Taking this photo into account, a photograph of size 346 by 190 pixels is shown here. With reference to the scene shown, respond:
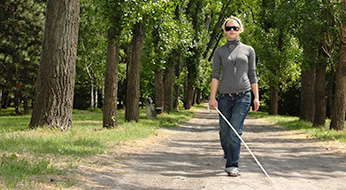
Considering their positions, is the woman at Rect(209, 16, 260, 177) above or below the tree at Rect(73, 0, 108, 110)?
below

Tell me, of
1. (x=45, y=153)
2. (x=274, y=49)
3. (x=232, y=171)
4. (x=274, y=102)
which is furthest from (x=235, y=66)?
(x=274, y=102)

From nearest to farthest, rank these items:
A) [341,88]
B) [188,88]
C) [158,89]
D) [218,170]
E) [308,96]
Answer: [218,170] < [341,88] < [308,96] < [158,89] < [188,88]

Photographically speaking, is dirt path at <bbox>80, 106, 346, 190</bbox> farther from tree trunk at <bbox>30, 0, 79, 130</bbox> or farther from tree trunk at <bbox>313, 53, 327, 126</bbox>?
tree trunk at <bbox>313, 53, 327, 126</bbox>

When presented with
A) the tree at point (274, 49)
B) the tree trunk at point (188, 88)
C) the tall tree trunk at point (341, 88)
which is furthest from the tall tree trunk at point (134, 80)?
the tree trunk at point (188, 88)

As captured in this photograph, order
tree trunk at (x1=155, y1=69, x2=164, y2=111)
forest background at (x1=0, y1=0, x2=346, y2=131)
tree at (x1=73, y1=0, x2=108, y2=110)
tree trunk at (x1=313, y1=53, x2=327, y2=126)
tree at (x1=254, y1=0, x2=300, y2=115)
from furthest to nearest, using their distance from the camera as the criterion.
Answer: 1. tree at (x1=73, y1=0, x2=108, y2=110)
2. tree at (x1=254, y1=0, x2=300, y2=115)
3. tree trunk at (x1=155, y1=69, x2=164, y2=111)
4. tree trunk at (x1=313, y1=53, x2=327, y2=126)
5. forest background at (x1=0, y1=0, x2=346, y2=131)

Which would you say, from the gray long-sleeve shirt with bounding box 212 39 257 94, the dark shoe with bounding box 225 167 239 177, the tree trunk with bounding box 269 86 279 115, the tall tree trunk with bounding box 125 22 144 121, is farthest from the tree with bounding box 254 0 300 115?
the dark shoe with bounding box 225 167 239 177

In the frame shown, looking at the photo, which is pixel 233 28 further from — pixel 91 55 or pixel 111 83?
pixel 91 55

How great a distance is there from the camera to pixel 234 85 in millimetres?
6527

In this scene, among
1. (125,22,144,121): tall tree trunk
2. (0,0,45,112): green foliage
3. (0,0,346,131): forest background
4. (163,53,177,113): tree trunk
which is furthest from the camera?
(0,0,45,112): green foliage

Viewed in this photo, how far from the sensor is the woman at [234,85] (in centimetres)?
652

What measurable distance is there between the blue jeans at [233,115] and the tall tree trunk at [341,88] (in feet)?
32.5

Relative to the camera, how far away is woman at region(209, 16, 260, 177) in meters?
6.52

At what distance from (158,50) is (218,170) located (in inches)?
658

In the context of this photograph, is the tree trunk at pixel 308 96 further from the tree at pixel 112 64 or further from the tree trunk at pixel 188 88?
the tree trunk at pixel 188 88
